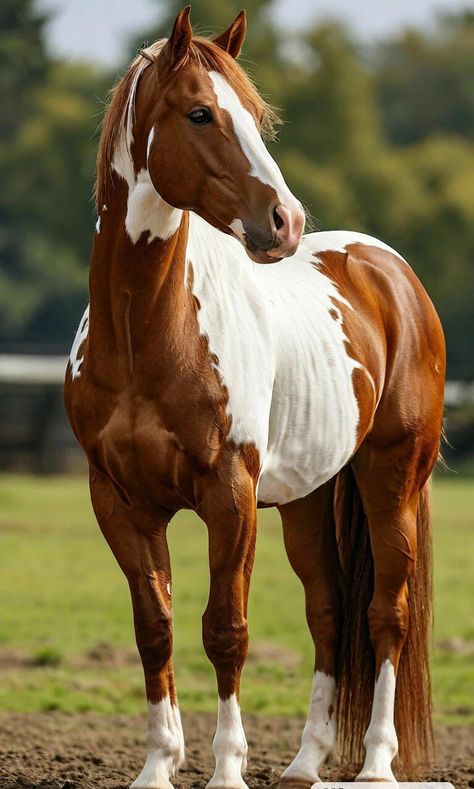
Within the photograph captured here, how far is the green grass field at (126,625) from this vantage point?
24.7ft

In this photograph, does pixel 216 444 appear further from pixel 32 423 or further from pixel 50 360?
pixel 50 360

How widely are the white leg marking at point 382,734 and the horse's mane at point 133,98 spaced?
196 centimetres

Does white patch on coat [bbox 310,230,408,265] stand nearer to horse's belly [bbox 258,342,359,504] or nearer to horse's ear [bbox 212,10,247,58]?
horse's belly [bbox 258,342,359,504]

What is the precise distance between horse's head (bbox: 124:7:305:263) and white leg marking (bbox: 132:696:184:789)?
1492 mm

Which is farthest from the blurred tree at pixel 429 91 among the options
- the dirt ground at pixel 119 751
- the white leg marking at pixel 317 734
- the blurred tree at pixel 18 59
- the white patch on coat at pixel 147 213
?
the white patch on coat at pixel 147 213

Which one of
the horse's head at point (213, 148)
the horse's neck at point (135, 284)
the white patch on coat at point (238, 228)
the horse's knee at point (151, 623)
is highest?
the horse's head at point (213, 148)

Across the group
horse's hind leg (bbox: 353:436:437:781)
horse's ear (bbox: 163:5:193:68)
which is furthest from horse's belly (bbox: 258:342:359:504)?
horse's ear (bbox: 163:5:193:68)

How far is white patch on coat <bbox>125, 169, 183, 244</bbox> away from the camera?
3955 millimetres

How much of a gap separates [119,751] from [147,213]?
9.87ft

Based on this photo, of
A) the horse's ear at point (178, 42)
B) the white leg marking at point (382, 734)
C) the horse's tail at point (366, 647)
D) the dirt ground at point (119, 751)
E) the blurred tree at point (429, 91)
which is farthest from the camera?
the blurred tree at point (429, 91)

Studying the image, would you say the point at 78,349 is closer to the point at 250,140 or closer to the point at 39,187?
the point at 250,140

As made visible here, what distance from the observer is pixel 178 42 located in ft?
12.5

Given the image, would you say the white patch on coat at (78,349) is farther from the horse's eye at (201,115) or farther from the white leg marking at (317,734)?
the white leg marking at (317,734)

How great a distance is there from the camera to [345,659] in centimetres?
493
